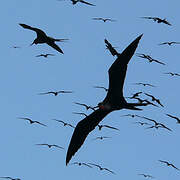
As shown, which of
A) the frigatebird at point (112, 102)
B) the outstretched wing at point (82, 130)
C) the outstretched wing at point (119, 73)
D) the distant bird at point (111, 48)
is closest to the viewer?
the outstretched wing at point (119, 73)

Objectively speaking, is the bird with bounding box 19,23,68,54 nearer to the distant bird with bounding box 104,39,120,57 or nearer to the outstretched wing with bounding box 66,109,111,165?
the distant bird with bounding box 104,39,120,57

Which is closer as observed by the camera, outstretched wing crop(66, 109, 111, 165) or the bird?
outstretched wing crop(66, 109, 111, 165)

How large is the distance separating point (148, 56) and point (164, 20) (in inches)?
125

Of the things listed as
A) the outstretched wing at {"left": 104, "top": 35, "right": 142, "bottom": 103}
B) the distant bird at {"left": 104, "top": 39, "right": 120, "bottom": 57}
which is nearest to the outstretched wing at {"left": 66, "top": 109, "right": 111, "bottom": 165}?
the outstretched wing at {"left": 104, "top": 35, "right": 142, "bottom": 103}

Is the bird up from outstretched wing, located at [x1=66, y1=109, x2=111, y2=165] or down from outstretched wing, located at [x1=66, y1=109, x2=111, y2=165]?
up

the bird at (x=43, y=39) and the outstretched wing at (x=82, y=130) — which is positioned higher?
the bird at (x=43, y=39)

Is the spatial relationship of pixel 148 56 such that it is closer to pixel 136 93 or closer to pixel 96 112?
pixel 136 93

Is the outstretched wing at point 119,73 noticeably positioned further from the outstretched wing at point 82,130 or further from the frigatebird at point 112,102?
the outstretched wing at point 82,130

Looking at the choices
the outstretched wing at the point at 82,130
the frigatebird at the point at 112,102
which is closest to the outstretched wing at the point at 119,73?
the frigatebird at the point at 112,102

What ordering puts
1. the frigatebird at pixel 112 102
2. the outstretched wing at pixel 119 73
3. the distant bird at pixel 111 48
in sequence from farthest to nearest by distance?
the distant bird at pixel 111 48, the frigatebird at pixel 112 102, the outstretched wing at pixel 119 73

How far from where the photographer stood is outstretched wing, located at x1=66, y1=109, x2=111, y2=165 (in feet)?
90.6

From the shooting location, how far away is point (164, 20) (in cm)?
4934

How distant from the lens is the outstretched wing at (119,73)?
2392 cm

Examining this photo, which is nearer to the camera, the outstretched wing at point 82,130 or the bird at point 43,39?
the outstretched wing at point 82,130
